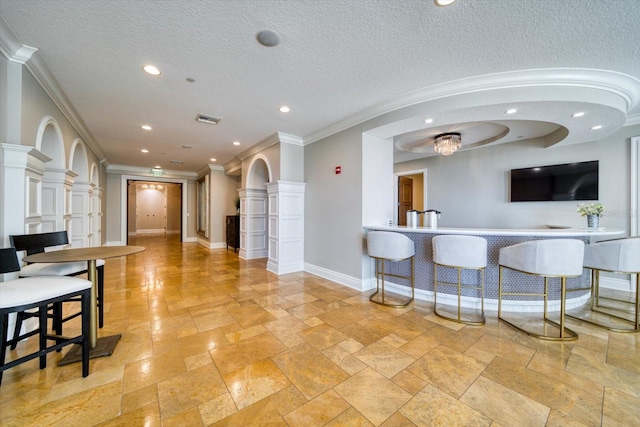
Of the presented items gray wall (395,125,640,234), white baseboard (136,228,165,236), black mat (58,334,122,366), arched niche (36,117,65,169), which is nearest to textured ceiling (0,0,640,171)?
arched niche (36,117,65,169)

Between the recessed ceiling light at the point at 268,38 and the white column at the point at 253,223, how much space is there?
4.08 meters

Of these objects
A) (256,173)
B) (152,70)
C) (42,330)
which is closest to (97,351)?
(42,330)

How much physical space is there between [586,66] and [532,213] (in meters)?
2.84

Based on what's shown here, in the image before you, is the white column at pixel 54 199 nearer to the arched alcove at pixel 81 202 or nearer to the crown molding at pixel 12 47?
the arched alcove at pixel 81 202

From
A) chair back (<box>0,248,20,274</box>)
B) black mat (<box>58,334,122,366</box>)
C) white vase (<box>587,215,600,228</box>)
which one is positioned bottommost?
black mat (<box>58,334,122,366</box>)

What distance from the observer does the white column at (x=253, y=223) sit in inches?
233

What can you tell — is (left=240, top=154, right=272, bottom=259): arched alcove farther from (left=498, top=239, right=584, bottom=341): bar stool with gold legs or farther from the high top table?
(left=498, top=239, right=584, bottom=341): bar stool with gold legs

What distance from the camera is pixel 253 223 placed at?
19.8 ft

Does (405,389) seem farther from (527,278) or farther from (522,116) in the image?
(522,116)

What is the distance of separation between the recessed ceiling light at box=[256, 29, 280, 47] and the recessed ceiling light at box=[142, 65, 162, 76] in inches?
47.6

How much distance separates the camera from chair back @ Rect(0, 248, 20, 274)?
174 centimetres

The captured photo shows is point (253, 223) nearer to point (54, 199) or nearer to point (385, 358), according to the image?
point (54, 199)

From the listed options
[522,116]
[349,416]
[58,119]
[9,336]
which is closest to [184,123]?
[58,119]

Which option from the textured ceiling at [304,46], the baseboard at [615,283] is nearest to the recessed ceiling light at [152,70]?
the textured ceiling at [304,46]
